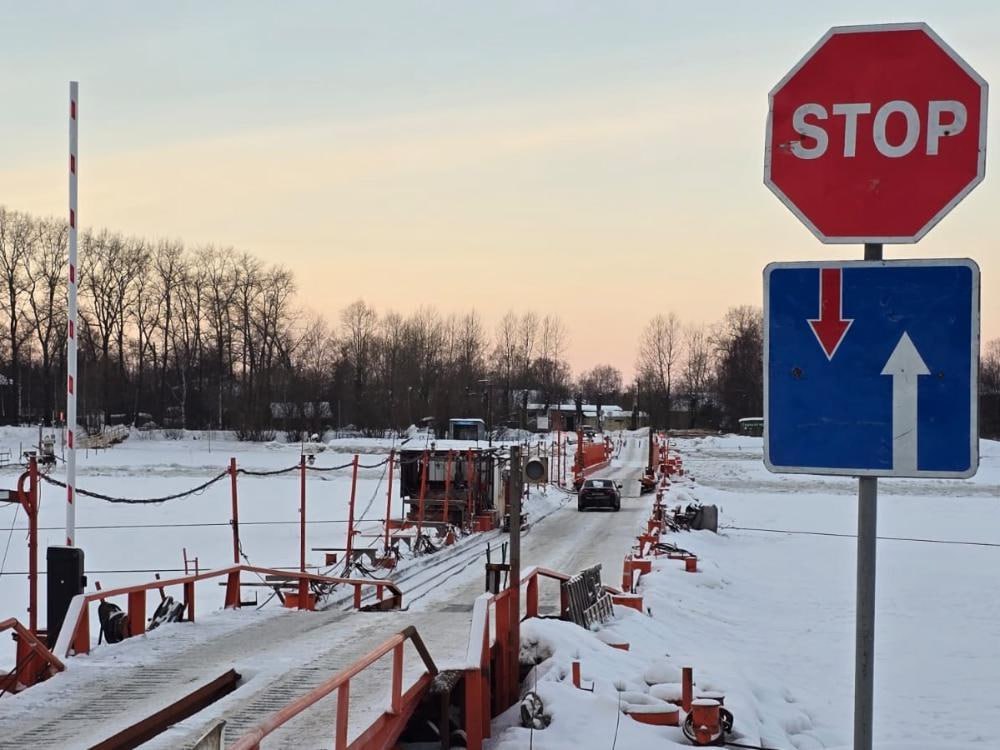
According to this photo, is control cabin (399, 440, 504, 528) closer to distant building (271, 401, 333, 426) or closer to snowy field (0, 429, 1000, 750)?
snowy field (0, 429, 1000, 750)

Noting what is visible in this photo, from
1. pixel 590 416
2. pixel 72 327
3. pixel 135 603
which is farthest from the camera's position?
pixel 590 416

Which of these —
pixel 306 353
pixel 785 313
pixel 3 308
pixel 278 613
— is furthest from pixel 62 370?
pixel 785 313

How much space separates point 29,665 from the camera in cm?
939

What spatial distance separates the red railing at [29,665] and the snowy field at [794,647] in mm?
3988

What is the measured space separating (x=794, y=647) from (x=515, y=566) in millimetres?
7155

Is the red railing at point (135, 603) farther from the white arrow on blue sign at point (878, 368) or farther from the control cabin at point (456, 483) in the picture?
the control cabin at point (456, 483)

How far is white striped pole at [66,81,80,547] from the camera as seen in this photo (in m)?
10.5

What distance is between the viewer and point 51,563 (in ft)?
35.1

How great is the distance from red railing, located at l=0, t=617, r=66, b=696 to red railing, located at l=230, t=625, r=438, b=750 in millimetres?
2769

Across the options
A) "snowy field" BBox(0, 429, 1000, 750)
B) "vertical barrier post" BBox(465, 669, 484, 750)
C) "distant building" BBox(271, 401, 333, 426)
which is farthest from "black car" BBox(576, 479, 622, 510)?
"distant building" BBox(271, 401, 333, 426)

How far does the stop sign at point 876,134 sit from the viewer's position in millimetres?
3000

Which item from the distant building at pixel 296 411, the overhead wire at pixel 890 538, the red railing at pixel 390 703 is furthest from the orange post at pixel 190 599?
the distant building at pixel 296 411

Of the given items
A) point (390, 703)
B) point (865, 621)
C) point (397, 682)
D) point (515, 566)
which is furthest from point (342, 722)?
point (865, 621)

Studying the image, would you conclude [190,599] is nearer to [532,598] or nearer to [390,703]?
[532,598]
